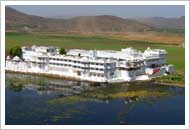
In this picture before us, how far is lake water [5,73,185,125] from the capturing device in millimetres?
6754

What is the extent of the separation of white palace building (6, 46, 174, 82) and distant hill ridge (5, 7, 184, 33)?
437 inches

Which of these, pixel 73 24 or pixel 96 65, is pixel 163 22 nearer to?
pixel 73 24

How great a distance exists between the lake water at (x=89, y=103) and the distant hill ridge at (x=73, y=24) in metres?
13.1

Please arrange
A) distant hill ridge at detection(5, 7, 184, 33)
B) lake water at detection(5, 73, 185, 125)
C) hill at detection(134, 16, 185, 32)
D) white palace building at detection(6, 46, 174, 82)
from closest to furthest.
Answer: lake water at detection(5, 73, 185, 125)
white palace building at detection(6, 46, 174, 82)
distant hill ridge at detection(5, 7, 184, 33)
hill at detection(134, 16, 185, 32)

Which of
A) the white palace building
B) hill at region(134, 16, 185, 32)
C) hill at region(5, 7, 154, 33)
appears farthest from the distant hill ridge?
the white palace building

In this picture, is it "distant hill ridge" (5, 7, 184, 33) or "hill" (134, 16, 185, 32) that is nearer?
"distant hill ridge" (5, 7, 184, 33)

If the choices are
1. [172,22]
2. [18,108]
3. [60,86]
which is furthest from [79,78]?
[172,22]

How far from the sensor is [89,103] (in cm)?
770

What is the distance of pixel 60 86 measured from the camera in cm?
902

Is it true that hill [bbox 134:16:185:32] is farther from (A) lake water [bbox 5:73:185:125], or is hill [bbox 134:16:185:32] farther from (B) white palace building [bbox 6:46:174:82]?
(A) lake water [bbox 5:73:185:125]

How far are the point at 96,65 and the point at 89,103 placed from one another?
1.98m

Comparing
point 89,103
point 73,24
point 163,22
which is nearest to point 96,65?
point 89,103

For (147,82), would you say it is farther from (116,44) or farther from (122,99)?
(116,44)

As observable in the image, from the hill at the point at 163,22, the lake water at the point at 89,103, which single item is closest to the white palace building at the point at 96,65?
the lake water at the point at 89,103
